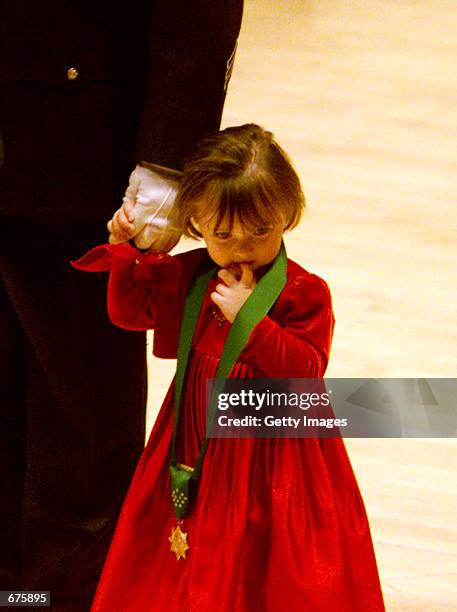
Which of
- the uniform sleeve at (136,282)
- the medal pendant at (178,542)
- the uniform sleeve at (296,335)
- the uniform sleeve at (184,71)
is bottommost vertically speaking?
the medal pendant at (178,542)

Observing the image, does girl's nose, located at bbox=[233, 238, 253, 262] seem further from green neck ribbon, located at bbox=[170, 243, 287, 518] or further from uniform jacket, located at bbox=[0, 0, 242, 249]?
uniform jacket, located at bbox=[0, 0, 242, 249]

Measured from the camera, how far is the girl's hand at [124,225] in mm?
1558

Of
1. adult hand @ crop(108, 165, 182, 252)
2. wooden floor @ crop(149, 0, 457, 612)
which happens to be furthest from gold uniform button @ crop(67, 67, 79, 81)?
wooden floor @ crop(149, 0, 457, 612)

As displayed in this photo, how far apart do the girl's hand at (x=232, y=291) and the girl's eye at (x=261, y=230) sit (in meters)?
0.05

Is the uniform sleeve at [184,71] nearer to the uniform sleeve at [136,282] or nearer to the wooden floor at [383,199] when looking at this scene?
the uniform sleeve at [136,282]

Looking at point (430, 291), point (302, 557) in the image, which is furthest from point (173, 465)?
point (430, 291)

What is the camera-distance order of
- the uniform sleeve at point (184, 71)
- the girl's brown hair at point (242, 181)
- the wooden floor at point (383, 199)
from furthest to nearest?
the wooden floor at point (383, 199), the uniform sleeve at point (184, 71), the girl's brown hair at point (242, 181)

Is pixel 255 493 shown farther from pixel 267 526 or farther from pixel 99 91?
pixel 99 91

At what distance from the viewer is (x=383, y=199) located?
11.4 ft

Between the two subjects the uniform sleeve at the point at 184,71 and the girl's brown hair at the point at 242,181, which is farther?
the uniform sleeve at the point at 184,71

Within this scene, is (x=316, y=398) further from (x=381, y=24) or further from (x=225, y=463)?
(x=381, y=24)

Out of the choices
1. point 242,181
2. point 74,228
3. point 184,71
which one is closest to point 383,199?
point 74,228

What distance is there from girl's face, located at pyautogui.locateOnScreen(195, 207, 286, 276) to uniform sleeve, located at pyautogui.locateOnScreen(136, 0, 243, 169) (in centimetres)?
13

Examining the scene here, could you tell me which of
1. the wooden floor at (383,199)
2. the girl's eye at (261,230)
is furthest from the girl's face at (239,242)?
the wooden floor at (383,199)
